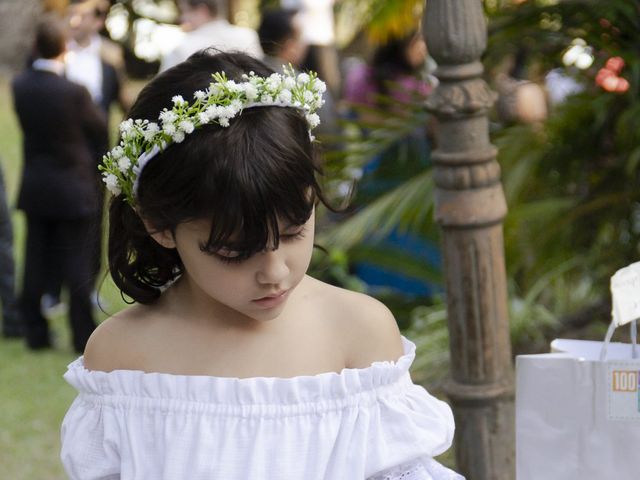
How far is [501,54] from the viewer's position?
13.3 feet

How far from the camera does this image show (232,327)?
1903mm

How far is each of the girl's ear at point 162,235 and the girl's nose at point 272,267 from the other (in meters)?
0.19

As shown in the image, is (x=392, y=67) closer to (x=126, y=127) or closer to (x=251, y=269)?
(x=126, y=127)

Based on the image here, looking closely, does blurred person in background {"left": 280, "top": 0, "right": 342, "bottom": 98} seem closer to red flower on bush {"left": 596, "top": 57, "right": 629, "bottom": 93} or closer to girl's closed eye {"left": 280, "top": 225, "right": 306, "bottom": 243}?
red flower on bush {"left": 596, "top": 57, "right": 629, "bottom": 93}

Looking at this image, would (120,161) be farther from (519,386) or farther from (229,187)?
(519,386)

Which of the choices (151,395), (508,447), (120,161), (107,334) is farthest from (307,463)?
(508,447)

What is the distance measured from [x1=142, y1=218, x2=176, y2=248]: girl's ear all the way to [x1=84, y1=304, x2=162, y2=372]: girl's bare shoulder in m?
0.16

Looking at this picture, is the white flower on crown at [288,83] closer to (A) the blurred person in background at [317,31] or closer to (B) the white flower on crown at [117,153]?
(B) the white flower on crown at [117,153]

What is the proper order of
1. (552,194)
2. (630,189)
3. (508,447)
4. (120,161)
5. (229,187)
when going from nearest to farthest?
(229,187) < (120,161) < (508,447) < (630,189) < (552,194)

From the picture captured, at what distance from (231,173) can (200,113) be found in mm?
116

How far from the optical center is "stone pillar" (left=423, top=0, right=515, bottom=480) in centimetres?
246

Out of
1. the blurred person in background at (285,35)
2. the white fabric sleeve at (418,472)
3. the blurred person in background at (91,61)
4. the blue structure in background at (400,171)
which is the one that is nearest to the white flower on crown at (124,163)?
the white fabric sleeve at (418,472)

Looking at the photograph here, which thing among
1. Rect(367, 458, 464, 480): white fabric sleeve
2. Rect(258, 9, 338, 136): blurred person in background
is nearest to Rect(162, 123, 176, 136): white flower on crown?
Rect(367, 458, 464, 480): white fabric sleeve

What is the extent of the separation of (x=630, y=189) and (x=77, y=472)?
8.93ft
